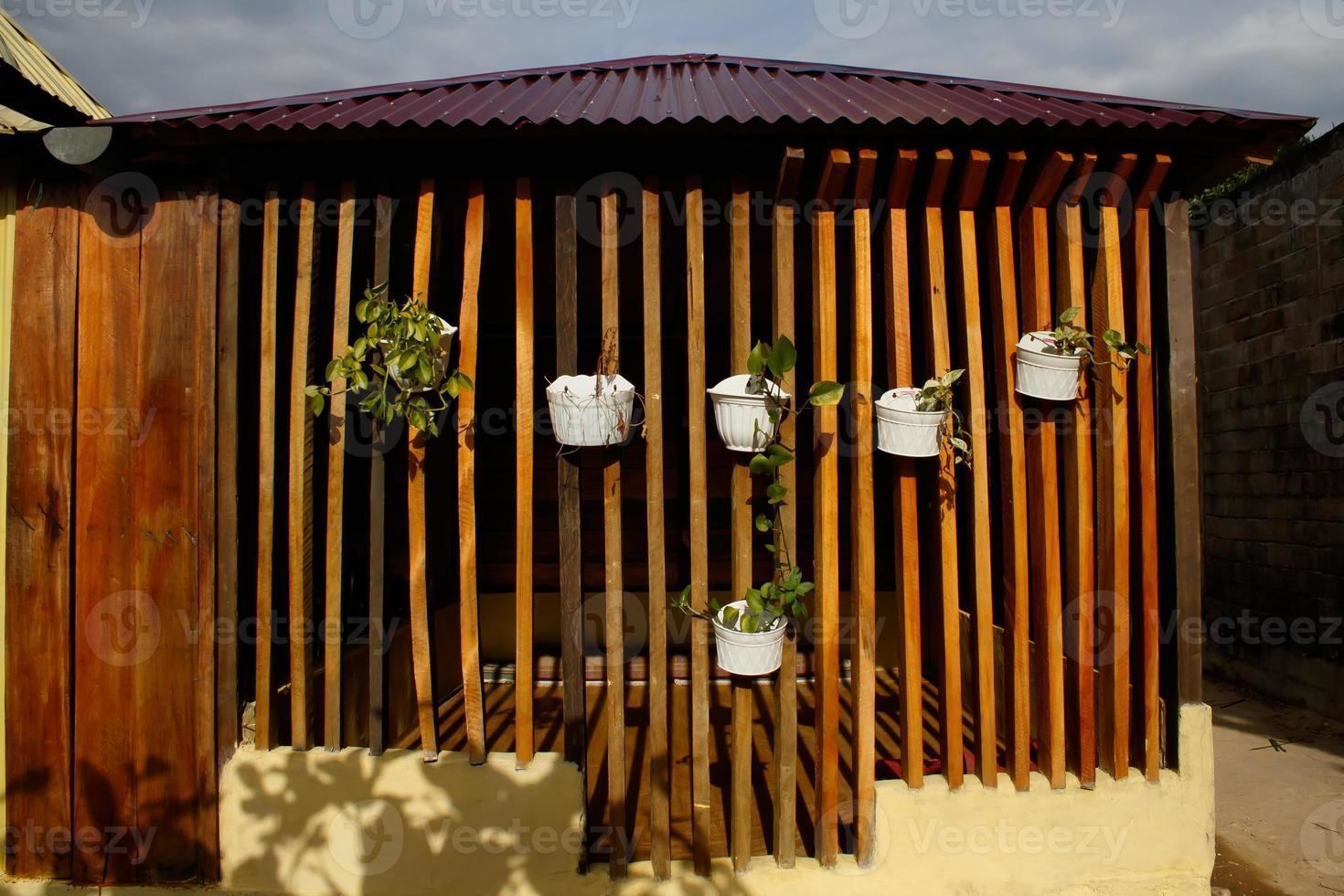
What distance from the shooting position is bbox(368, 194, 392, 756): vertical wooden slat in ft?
9.84

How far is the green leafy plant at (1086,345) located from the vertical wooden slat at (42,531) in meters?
3.84

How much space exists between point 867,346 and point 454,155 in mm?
1860

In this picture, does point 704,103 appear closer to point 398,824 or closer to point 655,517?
point 655,517

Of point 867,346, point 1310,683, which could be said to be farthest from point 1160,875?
point 1310,683

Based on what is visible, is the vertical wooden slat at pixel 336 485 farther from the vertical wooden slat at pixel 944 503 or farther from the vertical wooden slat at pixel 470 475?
the vertical wooden slat at pixel 944 503

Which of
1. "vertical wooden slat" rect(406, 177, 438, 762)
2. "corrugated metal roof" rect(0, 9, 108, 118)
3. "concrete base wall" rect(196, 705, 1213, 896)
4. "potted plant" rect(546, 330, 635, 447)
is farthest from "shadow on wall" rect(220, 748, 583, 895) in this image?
"corrugated metal roof" rect(0, 9, 108, 118)

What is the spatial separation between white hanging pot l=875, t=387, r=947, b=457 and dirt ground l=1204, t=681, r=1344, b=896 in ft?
7.41

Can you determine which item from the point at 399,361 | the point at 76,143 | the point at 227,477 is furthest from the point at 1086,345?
the point at 76,143

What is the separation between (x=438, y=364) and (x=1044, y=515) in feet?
8.23

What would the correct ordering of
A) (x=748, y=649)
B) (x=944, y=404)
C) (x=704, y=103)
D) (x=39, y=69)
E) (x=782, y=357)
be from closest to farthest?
(x=782, y=357) < (x=748, y=649) < (x=944, y=404) < (x=704, y=103) < (x=39, y=69)

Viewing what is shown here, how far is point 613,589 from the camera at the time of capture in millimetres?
2969

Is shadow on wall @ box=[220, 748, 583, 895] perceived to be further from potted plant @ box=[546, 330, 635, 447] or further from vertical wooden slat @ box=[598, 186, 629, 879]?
potted plant @ box=[546, 330, 635, 447]

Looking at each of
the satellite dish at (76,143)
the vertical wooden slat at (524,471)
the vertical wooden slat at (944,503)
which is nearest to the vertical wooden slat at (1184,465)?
the vertical wooden slat at (944,503)

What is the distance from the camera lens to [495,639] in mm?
6008
